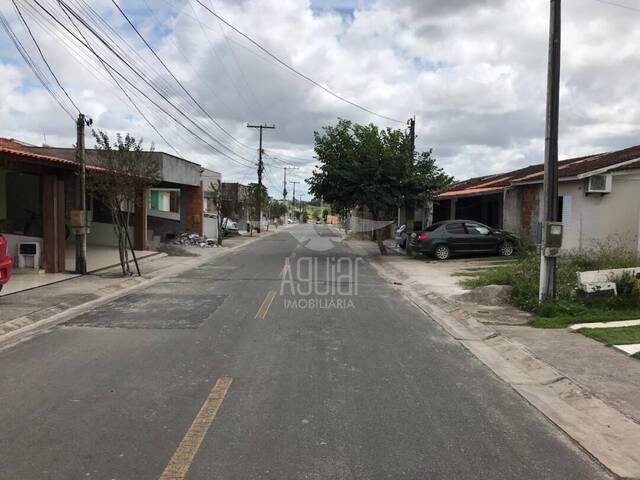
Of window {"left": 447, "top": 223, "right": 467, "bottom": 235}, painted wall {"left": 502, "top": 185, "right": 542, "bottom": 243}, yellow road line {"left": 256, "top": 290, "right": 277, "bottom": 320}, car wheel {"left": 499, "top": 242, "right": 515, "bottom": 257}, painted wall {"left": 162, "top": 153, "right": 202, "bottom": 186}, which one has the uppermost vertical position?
painted wall {"left": 162, "top": 153, "right": 202, "bottom": 186}

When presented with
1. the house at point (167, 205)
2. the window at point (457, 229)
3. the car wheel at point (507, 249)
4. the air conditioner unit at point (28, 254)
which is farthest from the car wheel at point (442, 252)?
the air conditioner unit at point (28, 254)

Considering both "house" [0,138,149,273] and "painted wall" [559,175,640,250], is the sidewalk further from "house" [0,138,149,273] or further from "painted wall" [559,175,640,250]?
"house" [0,138,149,273]

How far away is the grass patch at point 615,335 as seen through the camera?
25.0 ft

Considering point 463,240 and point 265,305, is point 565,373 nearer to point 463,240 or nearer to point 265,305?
point 265,305

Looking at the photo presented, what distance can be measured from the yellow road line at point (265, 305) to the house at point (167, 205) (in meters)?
11.8

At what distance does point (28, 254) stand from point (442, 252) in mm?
13915

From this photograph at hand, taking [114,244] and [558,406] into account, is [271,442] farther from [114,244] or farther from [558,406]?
[114,244]

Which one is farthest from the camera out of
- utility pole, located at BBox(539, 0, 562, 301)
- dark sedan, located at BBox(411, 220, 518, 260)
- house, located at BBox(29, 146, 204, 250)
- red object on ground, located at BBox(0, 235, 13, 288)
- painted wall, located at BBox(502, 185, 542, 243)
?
house, located at BBox(29, 146, 204, 250)

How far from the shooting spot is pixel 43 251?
53.2ft

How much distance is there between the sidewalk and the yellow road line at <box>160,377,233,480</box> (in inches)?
119

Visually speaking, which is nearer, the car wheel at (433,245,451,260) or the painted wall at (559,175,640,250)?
the painted wall at (559,175,640,250)

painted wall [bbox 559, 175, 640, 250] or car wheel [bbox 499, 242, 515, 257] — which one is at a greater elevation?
painted wall [bbox 559, 175, 640, 250]

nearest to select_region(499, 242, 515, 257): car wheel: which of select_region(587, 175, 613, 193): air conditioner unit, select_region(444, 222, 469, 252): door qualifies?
select_region(444, 222, 469, 252): door

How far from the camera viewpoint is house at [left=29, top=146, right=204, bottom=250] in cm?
2490
